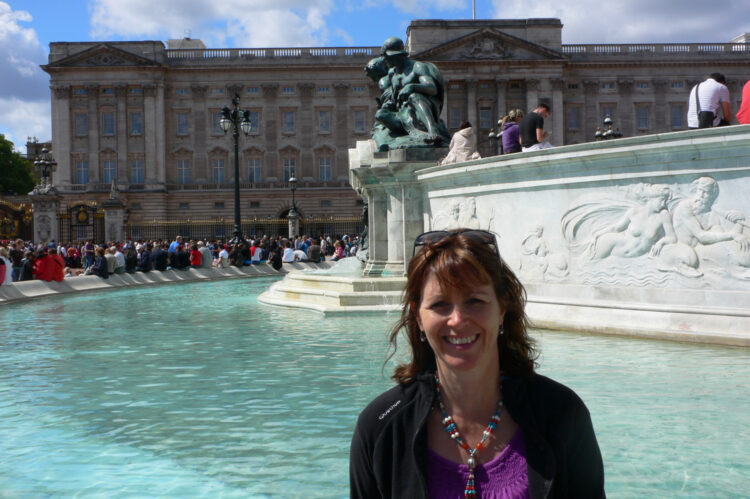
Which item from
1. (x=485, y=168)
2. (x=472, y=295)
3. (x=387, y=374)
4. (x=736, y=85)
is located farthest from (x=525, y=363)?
(x=736, y=85)

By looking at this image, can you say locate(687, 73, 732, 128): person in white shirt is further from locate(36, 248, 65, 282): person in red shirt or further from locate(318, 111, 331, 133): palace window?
locate(318, 111, 331, 133): palace window

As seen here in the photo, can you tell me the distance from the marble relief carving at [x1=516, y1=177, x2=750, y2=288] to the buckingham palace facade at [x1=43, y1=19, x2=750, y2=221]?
5433cm

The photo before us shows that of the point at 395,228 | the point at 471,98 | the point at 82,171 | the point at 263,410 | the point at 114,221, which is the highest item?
the point at 471,98

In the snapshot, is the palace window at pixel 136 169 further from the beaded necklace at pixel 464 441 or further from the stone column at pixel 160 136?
the beaded necklace at pixel 464 441

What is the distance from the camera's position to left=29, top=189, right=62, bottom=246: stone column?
33.5m

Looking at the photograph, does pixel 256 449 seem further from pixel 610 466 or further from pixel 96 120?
pixel 96 120

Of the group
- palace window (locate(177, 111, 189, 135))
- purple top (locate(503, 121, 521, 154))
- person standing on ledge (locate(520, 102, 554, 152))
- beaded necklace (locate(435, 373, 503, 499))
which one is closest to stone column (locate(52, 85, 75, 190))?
palace window (locate(177, 111, 189, 135))

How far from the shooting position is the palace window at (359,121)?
212 ft

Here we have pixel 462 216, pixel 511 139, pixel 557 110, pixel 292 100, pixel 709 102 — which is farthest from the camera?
pixel 292 100

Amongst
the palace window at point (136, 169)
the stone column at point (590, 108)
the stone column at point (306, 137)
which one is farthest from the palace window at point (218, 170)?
the stone column at point (590, 108)

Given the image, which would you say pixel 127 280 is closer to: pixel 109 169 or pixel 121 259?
pixel 121 259

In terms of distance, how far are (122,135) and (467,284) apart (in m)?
64.8

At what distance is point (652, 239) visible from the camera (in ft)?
23.7

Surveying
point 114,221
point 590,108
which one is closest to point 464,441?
point 114,221
